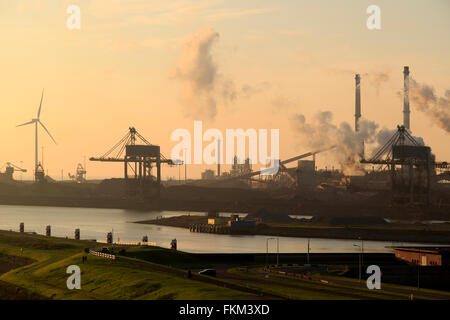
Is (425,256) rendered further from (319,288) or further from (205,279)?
(205,279)

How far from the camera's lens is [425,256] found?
11056 centimetres

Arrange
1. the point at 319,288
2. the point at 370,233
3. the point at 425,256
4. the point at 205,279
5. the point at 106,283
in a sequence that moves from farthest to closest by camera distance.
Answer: the point at 370,233 → the point at 425,256 → the point at 106,283 → the point at 205,279 → the point at 319,288

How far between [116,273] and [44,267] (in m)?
19.1

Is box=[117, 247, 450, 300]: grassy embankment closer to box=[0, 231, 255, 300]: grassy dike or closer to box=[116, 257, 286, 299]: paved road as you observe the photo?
box=[116, 257, 286, 299]: paved road

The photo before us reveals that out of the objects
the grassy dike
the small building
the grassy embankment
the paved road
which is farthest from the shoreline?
the paved road

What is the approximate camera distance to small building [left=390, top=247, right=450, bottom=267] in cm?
10625

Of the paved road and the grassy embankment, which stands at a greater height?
the paved road

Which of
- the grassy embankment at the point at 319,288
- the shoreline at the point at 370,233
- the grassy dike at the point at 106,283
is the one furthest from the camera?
the shoreline at the point at 370,233

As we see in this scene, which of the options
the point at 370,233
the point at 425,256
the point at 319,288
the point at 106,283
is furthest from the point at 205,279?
the point at 370,233

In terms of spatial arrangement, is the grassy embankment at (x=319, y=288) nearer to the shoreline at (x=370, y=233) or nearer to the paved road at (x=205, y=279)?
the paved road at (x=205, y=279)

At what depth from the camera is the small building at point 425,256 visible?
10625 cm

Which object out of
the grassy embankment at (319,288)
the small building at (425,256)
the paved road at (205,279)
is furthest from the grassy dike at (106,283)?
the small building at (425,256)

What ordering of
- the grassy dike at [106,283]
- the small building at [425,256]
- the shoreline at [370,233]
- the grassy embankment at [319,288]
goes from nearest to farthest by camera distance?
the grassy embankment at [319,288] < the grassy dike at [106,283] < the small building at [425,256] < the shoreline at [370,233]
